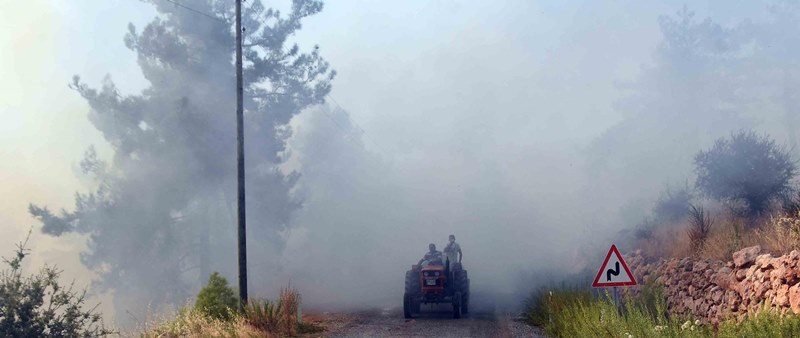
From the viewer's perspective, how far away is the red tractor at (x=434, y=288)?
74.8 ft

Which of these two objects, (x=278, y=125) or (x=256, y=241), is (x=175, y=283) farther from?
(x=278, y=125)

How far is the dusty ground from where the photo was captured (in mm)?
19031

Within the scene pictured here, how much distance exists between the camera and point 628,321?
1265cm

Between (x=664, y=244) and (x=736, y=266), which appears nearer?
(x=736, y=266)

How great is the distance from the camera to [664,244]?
24281 mm

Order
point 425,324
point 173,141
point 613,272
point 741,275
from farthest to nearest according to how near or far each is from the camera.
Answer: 1. point 173,141
2. point 425,324
3. point 741,275
4. point 613,272

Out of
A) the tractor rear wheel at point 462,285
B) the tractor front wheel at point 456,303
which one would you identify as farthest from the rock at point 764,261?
the tractor rear wheel at point 462,285

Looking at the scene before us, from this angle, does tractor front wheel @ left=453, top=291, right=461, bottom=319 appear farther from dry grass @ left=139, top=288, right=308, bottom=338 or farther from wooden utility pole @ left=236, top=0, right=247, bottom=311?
wooden utility pole @ left=236, top=0, right=247, bottom=311

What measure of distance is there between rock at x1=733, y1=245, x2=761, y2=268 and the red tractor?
878 centimetres

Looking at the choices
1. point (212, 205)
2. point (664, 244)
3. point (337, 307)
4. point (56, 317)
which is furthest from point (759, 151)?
point (212, 205)

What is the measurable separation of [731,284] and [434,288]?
9.11 m

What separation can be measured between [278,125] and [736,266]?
98.6ft

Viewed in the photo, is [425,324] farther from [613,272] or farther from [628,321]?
[628,321]

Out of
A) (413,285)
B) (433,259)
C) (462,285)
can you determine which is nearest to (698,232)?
(462,285)
